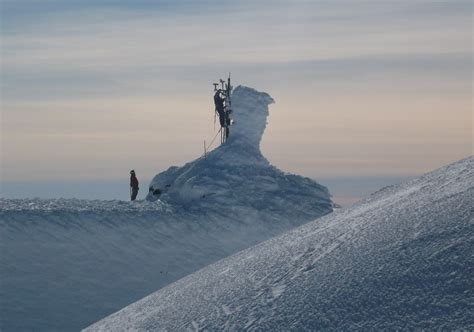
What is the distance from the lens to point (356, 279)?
1084 centimetres

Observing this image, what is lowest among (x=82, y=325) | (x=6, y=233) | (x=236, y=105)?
A: (x=82, y=325)

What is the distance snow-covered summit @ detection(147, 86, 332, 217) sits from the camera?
115ft

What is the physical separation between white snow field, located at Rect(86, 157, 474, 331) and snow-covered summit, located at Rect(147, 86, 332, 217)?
19.7 metres

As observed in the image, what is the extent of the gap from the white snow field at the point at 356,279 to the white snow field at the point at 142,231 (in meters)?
9.78

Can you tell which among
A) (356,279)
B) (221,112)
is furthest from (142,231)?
(356,279)

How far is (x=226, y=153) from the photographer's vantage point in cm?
3853

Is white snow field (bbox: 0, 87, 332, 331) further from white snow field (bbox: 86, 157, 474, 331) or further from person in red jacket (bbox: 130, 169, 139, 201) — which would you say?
white snow field (bbox: 86, 157, 474, 331)

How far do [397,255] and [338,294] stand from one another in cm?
105

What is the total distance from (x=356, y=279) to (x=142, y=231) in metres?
19.2

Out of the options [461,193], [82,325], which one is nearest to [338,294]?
[461,193]

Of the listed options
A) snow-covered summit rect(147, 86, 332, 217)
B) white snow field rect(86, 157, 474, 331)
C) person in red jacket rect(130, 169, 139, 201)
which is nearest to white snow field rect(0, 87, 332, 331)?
snow-covered summit rect(147, 86, 332, 217)

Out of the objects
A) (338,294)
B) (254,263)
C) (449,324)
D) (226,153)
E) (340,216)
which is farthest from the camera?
(226,153)

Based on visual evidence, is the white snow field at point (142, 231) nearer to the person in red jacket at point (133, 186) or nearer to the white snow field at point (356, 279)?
the person in red jacket at point (133, 186)

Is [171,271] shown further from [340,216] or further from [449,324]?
[449,324]
